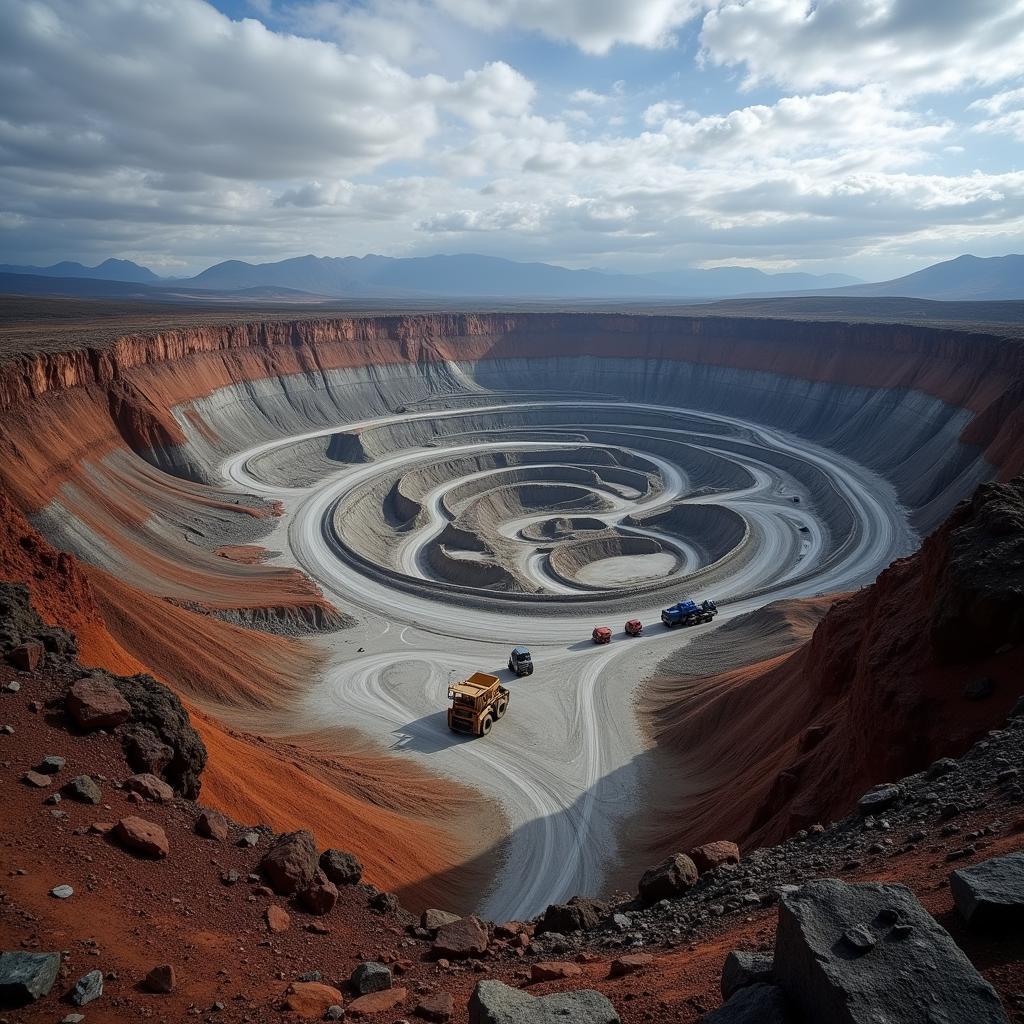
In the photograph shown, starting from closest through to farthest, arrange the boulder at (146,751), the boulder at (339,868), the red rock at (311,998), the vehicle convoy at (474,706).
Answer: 1. the red rock at (311,998)
2. the boulder at (339,868)
3. the boulder at (146,751)
4. the vehicle convoy at (474,706)

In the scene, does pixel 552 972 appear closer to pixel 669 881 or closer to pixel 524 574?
pixel 669 881

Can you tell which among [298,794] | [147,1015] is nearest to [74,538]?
[298,794]

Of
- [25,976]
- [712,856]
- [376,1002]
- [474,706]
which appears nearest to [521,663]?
[474,706]

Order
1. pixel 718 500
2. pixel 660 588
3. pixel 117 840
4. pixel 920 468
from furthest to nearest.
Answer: pixel 718 500
pixel 920 468
pixel 660 588
pixel 117 840

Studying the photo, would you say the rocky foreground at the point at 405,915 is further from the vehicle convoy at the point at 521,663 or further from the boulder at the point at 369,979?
the vehicle convoy at the point at 521,663

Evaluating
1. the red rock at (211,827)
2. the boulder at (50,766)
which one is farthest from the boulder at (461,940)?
the boulder at (50,766)

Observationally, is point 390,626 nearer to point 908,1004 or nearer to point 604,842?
point 604,842

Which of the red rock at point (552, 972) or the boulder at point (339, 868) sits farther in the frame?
the boulder at point (339, 868)
